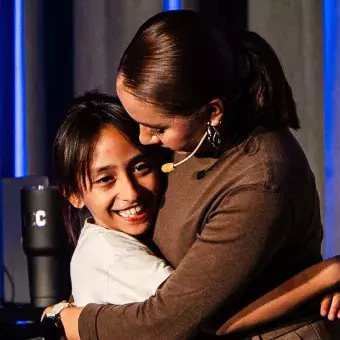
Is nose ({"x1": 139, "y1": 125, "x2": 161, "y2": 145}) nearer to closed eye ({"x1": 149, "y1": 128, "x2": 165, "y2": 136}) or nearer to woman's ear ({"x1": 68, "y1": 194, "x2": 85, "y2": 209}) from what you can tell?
closed eye ({"x1": 149, "y1": 128, "x2": 165, "y2": 136})

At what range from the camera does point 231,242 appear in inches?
47.1

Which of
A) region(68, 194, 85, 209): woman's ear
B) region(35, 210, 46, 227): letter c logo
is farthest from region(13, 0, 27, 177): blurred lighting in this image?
region(68, 194, 85, 209): woman's ear

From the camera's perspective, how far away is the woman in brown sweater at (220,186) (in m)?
1.20

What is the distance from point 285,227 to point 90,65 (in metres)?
1.66

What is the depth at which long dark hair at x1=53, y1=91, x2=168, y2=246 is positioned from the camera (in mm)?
1529

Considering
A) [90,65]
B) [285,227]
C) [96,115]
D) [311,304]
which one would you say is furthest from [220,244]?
[90,65]

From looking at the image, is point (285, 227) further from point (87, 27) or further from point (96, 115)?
point (87, 27)

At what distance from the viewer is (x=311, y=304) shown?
4.34ft

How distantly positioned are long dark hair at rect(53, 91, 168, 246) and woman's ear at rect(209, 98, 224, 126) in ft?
0.92

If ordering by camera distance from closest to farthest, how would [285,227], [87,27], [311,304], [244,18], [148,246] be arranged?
1. [285,227]
2. [311,304]
3. [148,246]
4. [244,18]
5. [87,27]

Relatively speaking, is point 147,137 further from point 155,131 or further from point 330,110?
point 330,110

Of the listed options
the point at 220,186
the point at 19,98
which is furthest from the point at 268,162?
the point at 19,98

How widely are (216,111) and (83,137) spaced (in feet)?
1.18

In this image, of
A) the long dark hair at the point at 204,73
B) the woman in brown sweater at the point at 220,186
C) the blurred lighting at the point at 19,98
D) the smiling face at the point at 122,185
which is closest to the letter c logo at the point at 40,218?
the blurred lighting at the point at 19,98
